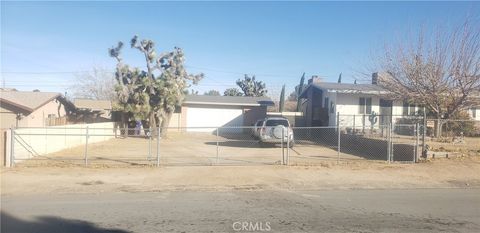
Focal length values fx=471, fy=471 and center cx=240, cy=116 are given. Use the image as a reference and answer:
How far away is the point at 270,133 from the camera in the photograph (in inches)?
875

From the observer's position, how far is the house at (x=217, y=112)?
127ft

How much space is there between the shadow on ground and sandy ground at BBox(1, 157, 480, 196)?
3321mm

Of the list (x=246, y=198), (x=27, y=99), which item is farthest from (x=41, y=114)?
(x=246, y=198)

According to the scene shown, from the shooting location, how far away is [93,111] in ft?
136

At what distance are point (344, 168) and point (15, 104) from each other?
19.6 m

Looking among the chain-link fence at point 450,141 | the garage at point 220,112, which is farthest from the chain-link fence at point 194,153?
the garage at point 220,112

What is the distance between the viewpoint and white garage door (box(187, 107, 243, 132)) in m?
38.9

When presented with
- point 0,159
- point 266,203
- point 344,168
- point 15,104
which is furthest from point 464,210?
point 15,104

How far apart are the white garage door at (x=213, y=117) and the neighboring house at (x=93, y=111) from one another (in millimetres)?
7510

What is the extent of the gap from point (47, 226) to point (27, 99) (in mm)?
24336

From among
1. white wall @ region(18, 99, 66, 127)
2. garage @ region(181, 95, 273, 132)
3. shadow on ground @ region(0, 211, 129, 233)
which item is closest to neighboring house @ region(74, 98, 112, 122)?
white wall @ region(18, 99, 66, 127)

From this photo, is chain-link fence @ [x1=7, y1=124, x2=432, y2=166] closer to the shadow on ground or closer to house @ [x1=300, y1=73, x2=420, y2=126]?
house @ [x1=300, y1=73, x2=420, y2=126]

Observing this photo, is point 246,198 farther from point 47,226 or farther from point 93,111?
point 93,111

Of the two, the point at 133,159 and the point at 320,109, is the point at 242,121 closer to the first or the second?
the point at 320,109
